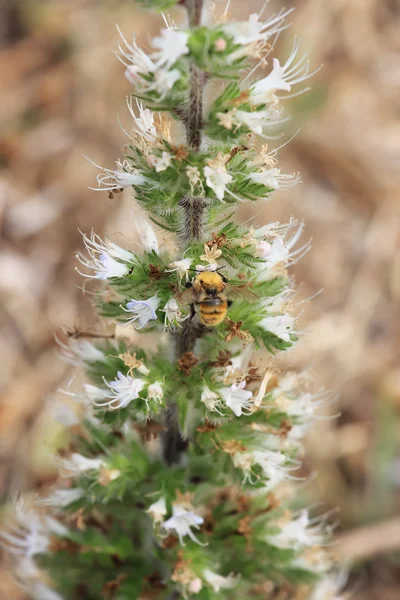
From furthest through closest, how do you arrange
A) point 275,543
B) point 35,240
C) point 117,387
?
point 35,240
point 275,543
point 117,387

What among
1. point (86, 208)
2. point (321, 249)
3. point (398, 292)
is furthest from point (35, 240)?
point (398, 292)

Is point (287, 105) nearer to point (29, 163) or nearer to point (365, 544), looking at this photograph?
point (29, 163)

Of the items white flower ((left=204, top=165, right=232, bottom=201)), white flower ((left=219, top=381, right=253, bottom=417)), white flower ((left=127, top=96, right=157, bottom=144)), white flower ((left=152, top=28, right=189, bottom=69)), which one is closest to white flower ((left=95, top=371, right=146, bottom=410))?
white flower ((left=219, top=381, right=253, bottom=417))

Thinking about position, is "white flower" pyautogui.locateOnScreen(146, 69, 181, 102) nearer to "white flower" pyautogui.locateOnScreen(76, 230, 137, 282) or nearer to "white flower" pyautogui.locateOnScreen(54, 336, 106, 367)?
"white flower" pyautogui.locateOnScreen(76, 230, 137, 282)

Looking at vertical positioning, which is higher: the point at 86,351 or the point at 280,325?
the point at 280,325

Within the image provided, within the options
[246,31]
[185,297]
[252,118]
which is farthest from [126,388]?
[246,31]

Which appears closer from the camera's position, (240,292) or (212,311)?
(212,311)

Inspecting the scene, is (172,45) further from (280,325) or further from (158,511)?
(158,511)

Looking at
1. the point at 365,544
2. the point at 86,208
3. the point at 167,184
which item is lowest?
the point at 365,544
